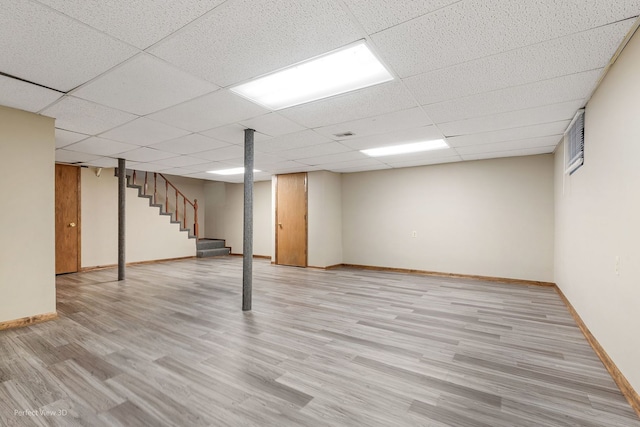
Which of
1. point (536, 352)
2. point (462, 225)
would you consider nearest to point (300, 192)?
point (462, 225)

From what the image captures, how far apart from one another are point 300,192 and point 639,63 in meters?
6.33

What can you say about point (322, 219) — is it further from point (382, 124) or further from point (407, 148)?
point (382, 124)

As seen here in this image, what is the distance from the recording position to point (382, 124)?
12.4 feet

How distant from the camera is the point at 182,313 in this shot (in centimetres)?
389

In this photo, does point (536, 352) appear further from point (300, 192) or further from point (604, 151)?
point (300, 192)

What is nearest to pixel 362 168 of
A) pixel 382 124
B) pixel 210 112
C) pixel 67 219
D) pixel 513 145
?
pixel 513 145

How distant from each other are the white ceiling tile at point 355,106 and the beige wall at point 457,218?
12.3 feet


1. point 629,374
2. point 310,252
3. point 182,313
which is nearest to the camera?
point 629,374

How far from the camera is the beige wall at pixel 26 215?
11.0ft

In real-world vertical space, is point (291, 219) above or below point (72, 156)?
below

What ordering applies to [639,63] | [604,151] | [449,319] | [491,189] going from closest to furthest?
[639,63]
[604,151]
[449,319]
[491,189]

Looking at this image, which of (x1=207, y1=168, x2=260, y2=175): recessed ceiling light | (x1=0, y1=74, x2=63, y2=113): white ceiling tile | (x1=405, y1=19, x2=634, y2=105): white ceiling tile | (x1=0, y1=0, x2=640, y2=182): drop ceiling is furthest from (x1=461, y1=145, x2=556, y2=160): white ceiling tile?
(x1=0, y1=74, x2=63, y2=113): white ceiling tile

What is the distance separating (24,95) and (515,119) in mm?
5262

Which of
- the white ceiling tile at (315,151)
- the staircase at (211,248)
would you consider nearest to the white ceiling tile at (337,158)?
the white ceiling tile at (315,151)
